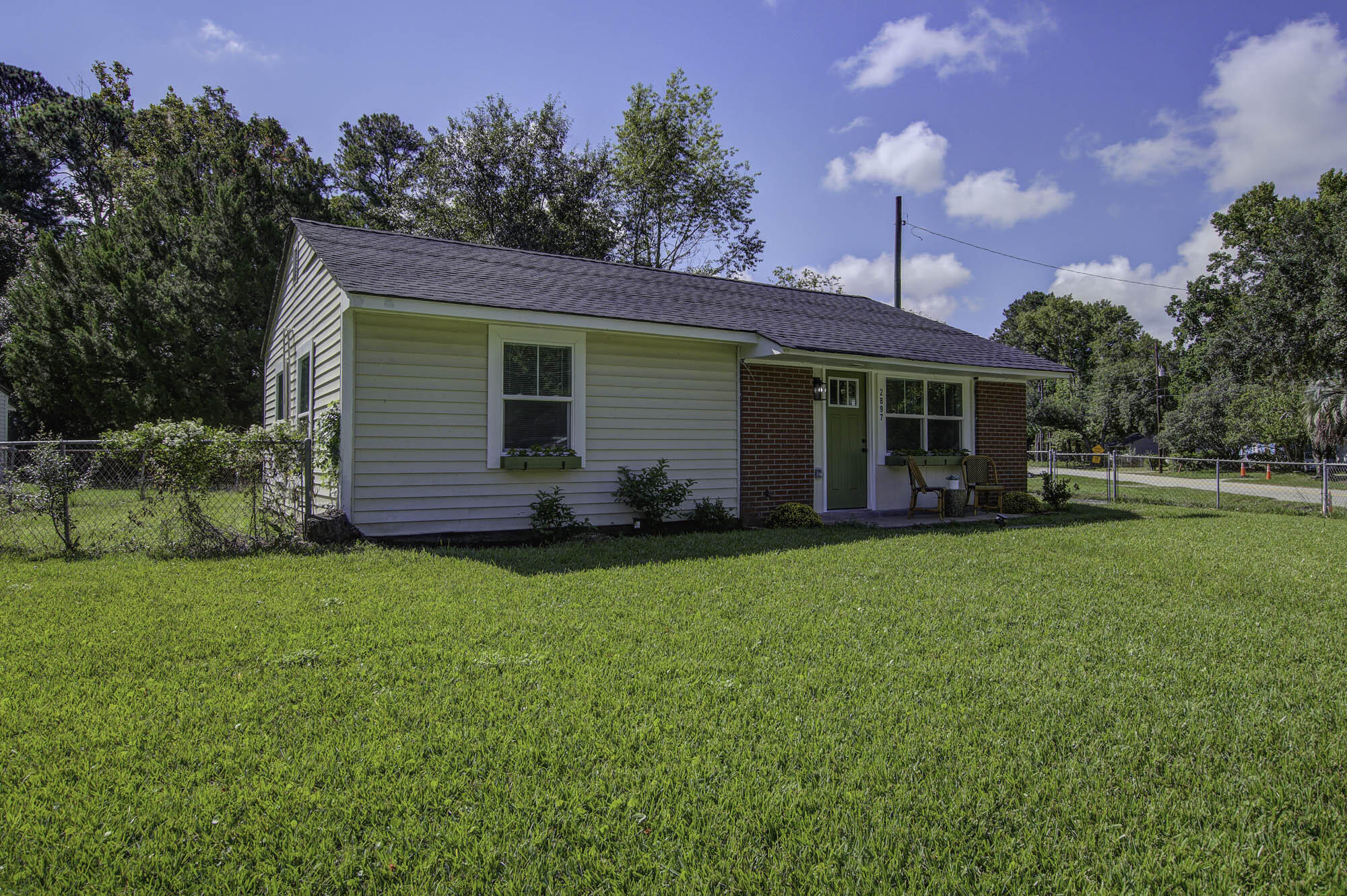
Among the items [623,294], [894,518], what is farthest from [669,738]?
[894,518]

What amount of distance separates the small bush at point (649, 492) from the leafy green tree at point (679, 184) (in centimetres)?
1772

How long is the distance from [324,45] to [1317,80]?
56.6 feet

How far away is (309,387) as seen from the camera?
9.14 m

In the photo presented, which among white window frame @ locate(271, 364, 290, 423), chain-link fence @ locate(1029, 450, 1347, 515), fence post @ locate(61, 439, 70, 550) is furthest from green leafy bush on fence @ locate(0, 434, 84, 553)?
chain-link fence @ locate(1029, 450, 1347, 515)

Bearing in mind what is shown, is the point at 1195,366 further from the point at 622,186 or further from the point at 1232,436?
the point at 622,186

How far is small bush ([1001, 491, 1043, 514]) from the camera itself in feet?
37.3

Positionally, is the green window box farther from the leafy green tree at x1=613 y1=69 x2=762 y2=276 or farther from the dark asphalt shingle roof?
the leafy green tree at x1=613 y1=69 x2=762 y2=276

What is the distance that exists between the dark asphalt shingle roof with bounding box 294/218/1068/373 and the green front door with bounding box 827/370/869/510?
2.25 ft

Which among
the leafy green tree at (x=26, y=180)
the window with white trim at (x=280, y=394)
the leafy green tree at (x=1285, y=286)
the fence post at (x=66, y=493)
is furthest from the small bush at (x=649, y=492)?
the leafy green tree at (x=26, y=180)

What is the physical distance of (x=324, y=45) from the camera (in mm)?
10625

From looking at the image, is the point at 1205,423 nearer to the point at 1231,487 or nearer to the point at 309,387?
the point at 1231,487

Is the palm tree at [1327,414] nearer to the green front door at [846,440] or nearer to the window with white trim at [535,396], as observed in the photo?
the green front door at [846,440]

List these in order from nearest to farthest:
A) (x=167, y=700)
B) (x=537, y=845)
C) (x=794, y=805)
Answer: (x=537, y=845) < (x=794, y=805) < (x=167, y=700)

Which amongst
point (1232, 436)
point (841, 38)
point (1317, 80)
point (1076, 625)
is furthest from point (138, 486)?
point (1232, 436)
